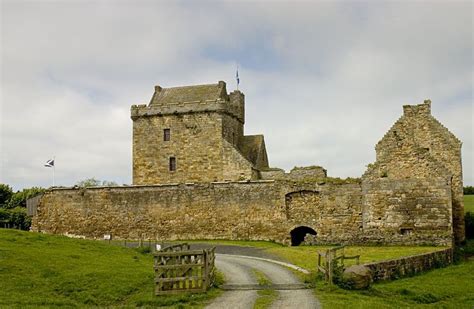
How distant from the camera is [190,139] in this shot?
166 ft

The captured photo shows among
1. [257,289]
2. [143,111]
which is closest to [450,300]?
[257,289]

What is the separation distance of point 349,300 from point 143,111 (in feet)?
119

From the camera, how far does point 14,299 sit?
18.5 meters

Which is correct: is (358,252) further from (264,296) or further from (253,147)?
(253,147)

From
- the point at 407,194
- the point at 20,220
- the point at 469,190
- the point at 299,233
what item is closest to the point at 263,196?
the point at 299,233

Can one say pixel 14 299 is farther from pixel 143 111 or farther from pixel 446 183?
pixel 143 111

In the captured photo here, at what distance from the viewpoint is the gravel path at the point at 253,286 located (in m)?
17.5

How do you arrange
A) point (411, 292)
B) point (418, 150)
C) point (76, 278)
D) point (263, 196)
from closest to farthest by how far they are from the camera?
point (411, 292)
point (76, 278)
point (418, 150)
point (263, 196)

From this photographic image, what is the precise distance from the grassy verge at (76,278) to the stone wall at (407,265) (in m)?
6.28

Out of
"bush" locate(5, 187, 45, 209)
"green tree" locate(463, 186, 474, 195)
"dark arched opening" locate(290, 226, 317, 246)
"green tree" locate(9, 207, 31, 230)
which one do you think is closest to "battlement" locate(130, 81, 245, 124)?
"green tree" locate(9, 207, 31, 230)

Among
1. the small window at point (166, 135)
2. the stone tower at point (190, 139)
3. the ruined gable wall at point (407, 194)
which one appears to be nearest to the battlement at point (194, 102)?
the stone tower at point (190, 139)

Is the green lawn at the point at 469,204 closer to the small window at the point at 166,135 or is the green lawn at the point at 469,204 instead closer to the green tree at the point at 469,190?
the green tree at the point at 469,190

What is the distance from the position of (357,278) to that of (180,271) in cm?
574

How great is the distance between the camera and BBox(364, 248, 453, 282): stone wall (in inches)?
878
